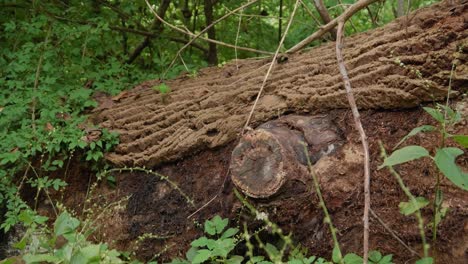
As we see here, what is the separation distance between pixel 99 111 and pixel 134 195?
2.68 ft

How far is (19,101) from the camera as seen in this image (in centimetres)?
351

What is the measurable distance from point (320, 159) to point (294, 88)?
0.50 meters

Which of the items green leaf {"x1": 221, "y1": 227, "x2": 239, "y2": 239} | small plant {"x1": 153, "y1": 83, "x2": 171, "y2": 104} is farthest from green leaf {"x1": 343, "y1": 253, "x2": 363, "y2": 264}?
→ small plant {"x1": 153, "y1": 83, "x2": 171, "y2": 104}

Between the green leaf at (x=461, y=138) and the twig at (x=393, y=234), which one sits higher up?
the green leaf at (x=461, y=138)

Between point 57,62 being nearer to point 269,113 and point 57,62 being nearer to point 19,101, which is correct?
point 19,101

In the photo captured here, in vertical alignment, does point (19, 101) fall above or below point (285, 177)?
above

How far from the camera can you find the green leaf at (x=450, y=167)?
68.1 inches

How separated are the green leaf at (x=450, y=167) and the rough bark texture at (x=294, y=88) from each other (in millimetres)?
515

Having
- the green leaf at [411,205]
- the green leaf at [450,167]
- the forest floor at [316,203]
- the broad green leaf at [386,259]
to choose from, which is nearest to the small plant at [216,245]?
the forest floor at [316,203]

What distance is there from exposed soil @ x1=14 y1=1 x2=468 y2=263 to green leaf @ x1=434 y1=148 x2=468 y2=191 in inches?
17.7

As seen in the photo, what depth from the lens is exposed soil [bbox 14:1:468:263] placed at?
234cm

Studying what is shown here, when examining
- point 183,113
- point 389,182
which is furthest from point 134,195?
point 389,182

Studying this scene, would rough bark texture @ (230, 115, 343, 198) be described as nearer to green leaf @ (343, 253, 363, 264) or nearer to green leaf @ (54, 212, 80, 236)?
green leaf @ (343, 253, 363, 264)

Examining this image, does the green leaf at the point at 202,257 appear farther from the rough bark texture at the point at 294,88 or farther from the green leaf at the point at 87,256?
the rough bark texture at the point at 294,88
